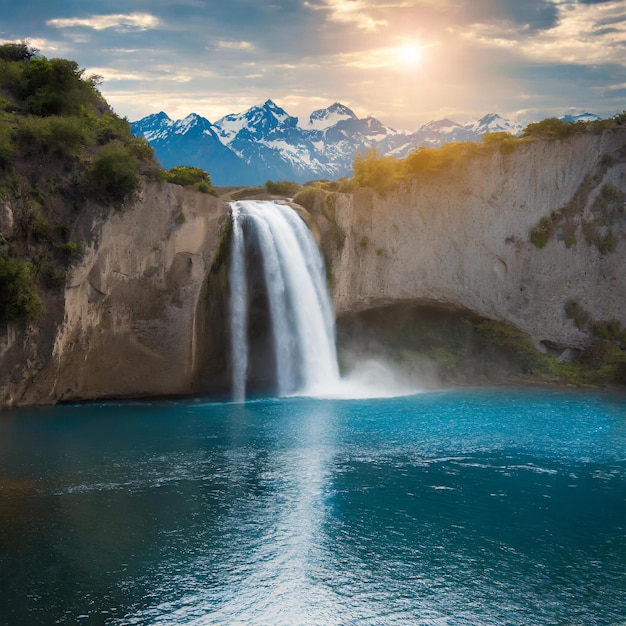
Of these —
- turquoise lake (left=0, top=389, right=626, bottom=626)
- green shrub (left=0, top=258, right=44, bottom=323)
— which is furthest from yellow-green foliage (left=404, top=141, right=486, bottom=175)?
green shrub (left=0, top=258, right=44, bottom=323)

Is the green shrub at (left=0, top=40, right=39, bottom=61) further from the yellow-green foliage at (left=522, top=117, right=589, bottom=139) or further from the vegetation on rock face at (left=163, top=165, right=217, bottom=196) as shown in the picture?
the yellow-green foliage at (left=522, top=117, right=589, bottom=139)

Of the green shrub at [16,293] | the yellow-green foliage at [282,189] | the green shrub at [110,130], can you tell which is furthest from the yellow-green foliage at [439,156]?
the green shrub at [16,293]

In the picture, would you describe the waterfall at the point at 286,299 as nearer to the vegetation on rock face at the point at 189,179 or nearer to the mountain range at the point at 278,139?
the vegetation on rock face at the point at 189,179

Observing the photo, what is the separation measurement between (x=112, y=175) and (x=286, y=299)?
8686mm

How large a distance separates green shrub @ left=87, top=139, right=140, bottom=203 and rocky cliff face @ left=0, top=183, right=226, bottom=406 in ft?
2.45

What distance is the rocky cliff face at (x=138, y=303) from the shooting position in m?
25.4

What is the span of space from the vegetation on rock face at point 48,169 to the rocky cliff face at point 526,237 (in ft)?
41.6

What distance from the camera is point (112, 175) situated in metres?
25.4

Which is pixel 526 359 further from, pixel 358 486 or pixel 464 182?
pixel 358 486

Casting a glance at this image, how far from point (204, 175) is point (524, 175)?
48.0ft

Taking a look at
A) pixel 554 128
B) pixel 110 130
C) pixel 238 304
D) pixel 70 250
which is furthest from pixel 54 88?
pixel 554 128

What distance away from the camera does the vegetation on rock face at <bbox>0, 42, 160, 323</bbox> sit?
22828 millimetres

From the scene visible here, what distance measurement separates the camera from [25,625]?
1098 centimetres

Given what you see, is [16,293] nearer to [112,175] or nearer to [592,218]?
[112,175]
